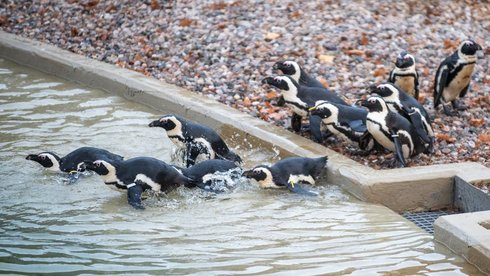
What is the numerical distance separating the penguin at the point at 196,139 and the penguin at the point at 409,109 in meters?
1.32

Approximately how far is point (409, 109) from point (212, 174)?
5.70 feet

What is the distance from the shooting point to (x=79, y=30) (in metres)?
10.9

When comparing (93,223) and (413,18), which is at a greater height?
(413,18)

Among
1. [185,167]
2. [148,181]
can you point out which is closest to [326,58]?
[185,167]

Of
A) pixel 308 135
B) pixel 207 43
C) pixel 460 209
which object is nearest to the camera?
pixel 460 209

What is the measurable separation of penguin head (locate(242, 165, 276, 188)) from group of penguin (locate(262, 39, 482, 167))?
39.1 inches

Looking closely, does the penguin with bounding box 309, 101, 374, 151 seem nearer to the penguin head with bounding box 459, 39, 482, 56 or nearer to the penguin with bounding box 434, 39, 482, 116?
the penguin with bounding box 434, 39, 482, 116

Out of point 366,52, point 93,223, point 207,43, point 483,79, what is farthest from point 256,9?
point 93,223

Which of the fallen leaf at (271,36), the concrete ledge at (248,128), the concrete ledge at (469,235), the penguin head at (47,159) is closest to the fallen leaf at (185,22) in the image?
the fallen leaf at (271,36)

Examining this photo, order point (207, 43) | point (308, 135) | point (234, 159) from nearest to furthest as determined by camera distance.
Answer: point (234, 159) → point (308, 135) → point (207, 43)

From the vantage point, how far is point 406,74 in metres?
8.09

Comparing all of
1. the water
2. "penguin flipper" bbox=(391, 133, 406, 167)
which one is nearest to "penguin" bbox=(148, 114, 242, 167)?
the water

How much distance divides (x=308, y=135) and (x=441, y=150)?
109 centimetres

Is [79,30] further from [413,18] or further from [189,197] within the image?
[189,197]
